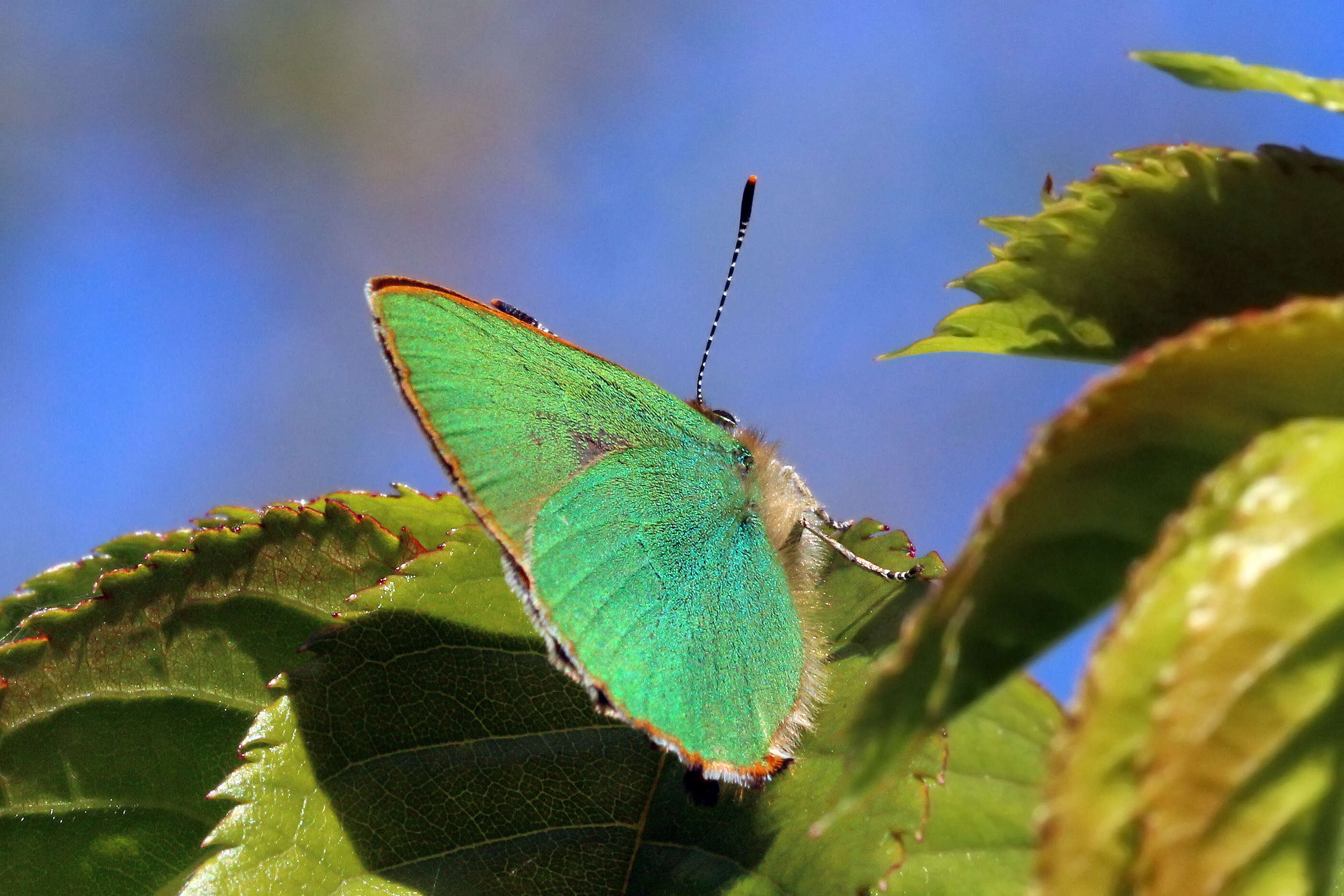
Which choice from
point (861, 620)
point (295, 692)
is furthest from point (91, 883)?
→ point (861, 620)

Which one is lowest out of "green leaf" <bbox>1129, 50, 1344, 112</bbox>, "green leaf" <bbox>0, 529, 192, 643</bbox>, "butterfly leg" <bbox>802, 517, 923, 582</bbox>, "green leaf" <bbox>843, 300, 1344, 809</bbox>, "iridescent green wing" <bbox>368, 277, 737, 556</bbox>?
"green leaf" <bbox>843, 300, 1344, 809</bbox>

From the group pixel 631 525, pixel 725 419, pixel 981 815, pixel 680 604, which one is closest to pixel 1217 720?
pixel 981 815

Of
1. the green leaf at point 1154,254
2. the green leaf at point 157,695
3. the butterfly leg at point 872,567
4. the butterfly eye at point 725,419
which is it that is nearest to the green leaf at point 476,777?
the butterfly leg at point 872,567

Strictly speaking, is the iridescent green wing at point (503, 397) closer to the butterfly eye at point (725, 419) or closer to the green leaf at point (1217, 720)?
the butterfly eye at point (725, 419)

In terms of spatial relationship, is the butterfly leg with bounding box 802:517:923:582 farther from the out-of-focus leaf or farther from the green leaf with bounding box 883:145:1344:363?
the out-of-focus leaf

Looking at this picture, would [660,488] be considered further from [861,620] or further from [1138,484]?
[1138,484]

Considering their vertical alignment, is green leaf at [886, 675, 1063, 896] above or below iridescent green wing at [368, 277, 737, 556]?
below

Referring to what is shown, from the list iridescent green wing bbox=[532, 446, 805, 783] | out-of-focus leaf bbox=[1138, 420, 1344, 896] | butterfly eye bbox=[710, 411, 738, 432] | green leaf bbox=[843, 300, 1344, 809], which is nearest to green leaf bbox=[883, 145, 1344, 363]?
green leaf bbox=[843, 300, 1344, 809]
